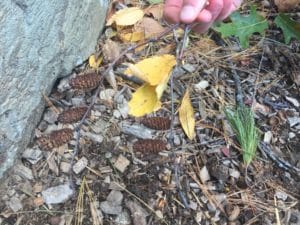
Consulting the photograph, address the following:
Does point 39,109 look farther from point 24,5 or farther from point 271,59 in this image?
point 271,59

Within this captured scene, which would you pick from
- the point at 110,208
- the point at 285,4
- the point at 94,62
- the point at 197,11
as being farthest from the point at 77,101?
the point at 285,4

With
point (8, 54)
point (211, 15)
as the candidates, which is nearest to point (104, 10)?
point (8, 54)

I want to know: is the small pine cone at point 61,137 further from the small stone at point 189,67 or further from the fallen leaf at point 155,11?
the fallen leaf at point 155,11

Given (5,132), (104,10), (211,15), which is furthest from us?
(104,10)

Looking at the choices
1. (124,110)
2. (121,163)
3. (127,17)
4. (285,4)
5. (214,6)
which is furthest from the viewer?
(285,4)

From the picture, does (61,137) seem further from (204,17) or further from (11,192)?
(204,17)

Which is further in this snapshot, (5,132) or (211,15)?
(5,132)
